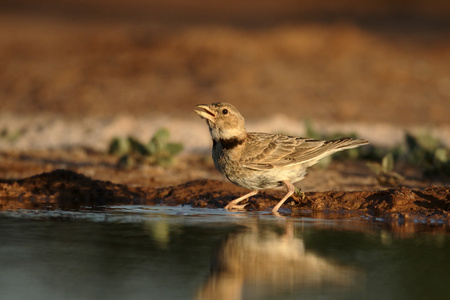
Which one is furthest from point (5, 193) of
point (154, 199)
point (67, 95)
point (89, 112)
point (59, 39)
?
point (59, 39)

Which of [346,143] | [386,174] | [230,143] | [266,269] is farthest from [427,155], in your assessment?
[266,269]

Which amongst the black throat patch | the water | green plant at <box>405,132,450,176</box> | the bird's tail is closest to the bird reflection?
the water

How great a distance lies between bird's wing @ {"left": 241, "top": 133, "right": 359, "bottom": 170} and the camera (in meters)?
8.07

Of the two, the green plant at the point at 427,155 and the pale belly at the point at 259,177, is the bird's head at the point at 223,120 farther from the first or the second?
the green plant at the point at 427,155

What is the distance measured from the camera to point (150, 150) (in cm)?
1176

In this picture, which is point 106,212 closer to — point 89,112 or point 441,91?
point 89,112

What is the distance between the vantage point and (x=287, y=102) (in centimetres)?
1889

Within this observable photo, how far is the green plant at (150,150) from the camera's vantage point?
1173 cm

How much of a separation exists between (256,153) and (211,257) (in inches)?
104

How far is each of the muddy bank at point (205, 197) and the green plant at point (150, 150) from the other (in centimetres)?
253

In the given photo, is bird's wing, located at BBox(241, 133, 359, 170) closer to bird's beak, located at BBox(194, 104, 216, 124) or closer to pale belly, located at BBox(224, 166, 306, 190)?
pale belly, located at BBox(224, 166, 306, 190)

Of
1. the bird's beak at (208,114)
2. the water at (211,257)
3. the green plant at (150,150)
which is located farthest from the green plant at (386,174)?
the green plant at (150,150)

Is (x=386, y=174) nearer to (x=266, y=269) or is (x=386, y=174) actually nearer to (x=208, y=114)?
(x=208, y=114)

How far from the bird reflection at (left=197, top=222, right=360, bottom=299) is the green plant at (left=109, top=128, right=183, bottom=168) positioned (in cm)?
545
